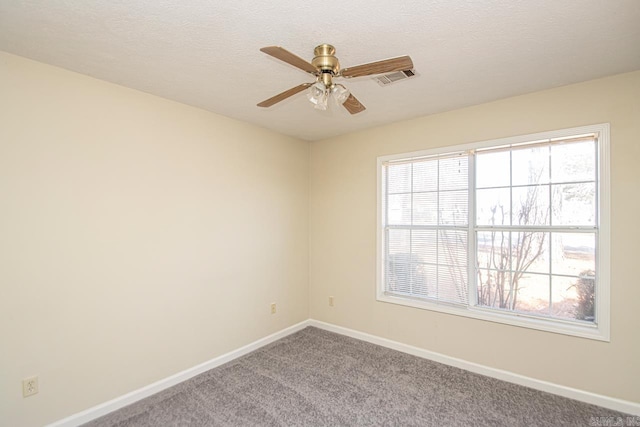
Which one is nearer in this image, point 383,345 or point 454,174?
point 454,174

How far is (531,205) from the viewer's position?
8.87 feet

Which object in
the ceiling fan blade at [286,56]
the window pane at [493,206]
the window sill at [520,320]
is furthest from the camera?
the window pane at [493,206]

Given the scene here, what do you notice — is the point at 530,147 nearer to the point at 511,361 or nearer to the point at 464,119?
the point at 464,119

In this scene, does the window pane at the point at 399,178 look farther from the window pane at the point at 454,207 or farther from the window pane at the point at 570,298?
the window pane at the point at 570,298

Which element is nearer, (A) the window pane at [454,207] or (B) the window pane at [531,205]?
(B) the window pane at [531,205]

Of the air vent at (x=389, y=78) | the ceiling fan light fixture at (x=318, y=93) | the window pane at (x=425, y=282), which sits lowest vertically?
the window pane at (x=425, y=282)

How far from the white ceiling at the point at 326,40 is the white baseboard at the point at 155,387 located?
2.52 m

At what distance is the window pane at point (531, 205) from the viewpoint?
8.68 ft

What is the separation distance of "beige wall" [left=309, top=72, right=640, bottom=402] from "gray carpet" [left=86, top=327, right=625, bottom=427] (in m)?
0.25

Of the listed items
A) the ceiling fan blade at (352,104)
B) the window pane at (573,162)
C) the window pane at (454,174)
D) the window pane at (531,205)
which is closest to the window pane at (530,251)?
the window pane at (531,205)

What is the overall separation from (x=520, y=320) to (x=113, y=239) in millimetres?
3532

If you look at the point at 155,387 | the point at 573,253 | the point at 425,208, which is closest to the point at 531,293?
the point at 573,253

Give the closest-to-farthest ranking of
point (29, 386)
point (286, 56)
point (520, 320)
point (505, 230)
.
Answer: point (286, 56)
point (29, 386)
point (520, 320)
point (505, 230)

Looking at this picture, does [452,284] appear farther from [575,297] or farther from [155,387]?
[155,387]
